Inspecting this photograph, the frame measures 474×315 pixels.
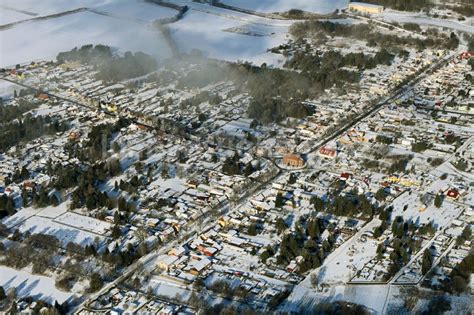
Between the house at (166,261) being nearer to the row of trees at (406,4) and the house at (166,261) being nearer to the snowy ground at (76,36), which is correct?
the snowy ground at (76,36)

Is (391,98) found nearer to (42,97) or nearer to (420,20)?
(420,20)

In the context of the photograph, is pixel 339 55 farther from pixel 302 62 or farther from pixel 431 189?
pixel 431 189

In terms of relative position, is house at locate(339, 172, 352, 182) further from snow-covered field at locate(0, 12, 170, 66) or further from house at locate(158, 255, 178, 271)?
snow-covered field at locate(0, 12, 170, 66)

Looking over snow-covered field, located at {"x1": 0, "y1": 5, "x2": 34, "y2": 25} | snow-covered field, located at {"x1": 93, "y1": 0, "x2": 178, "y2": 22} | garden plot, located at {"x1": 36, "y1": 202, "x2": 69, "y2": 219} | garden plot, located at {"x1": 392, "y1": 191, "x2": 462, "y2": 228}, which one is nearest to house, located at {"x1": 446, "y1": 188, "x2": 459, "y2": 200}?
garden plot, located at {"x1": 392, "y1": 191, "x2": 462, "y2": 228}

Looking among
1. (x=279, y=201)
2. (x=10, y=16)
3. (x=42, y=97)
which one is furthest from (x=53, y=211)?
(x=10, y=16)

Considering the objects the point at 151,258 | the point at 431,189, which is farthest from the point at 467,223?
the point at 151,258
